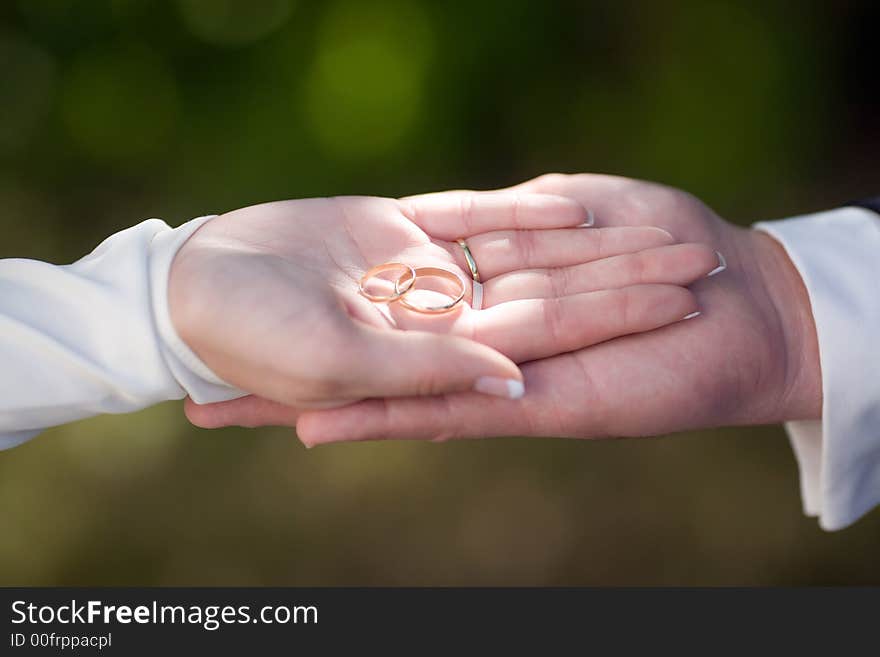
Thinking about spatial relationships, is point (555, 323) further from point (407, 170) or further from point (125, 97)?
point (125, 97)

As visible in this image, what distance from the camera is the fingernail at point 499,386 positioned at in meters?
1.95

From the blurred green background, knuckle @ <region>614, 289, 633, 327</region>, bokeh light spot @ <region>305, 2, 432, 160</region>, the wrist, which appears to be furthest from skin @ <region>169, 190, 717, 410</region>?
bokeh light spot @ <region>305, 2, 432, 160</region>

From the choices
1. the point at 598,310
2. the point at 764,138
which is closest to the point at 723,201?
the point at 764,138

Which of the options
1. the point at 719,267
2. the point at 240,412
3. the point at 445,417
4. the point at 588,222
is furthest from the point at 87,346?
the point at 719,267

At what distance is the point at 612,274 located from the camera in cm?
231

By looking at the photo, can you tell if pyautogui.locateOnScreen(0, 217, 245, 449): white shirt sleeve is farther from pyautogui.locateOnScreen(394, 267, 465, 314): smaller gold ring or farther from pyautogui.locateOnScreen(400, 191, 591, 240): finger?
pyautogui.locateOnScreen(400, 191, 591, 240): finger

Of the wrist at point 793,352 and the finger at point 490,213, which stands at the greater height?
the finger at point 490,213

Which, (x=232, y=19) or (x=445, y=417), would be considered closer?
(x=445, y=417)

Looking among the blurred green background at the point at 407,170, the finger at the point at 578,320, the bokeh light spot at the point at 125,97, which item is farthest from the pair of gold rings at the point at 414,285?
the bokeh light spot at the point at 125,97

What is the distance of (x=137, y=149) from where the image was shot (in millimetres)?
4426

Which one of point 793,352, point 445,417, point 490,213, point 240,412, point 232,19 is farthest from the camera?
point 232,19

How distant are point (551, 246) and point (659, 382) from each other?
1.77 feet

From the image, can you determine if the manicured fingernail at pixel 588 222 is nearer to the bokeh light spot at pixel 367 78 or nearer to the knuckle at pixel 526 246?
the knuckle at pixel 526 246

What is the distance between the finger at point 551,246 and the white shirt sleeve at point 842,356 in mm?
437
